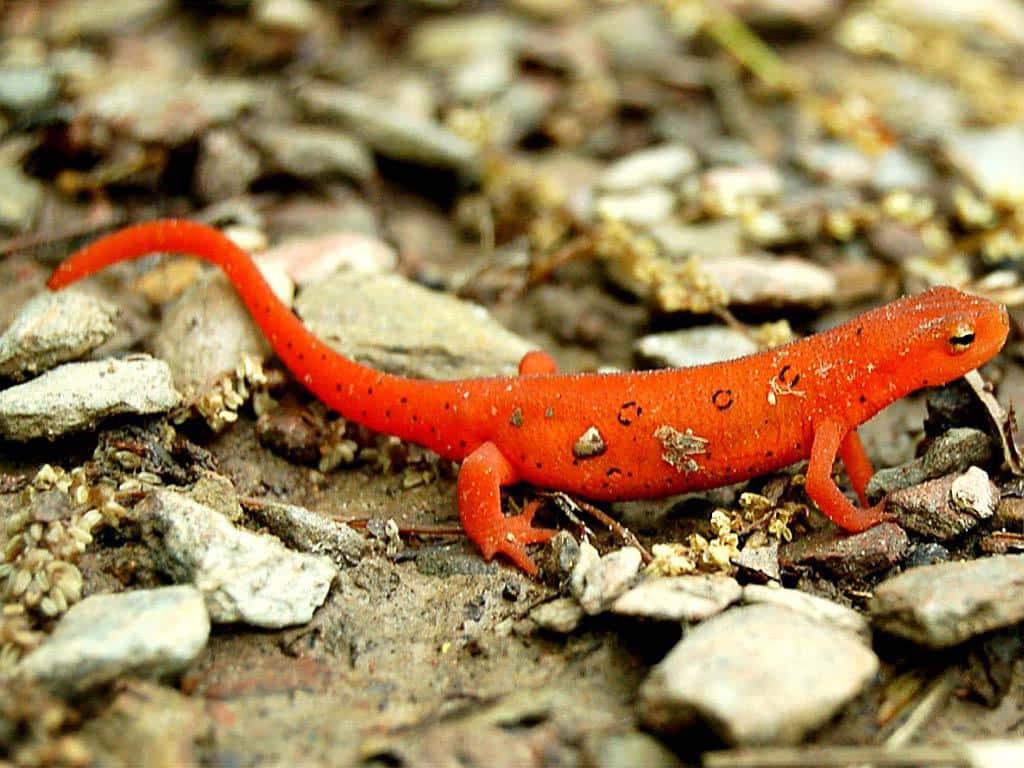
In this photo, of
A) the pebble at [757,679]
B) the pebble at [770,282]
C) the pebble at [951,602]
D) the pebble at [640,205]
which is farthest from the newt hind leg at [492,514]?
the pebble at [640,205]

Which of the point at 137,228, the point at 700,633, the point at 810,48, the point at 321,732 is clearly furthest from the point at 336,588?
the point at 810,48

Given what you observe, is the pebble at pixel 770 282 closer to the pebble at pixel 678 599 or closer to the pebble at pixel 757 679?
the pebble at pixel 678 599

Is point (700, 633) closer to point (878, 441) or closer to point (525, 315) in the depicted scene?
point (878, 441)

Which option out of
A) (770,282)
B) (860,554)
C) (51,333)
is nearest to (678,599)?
(860,554)

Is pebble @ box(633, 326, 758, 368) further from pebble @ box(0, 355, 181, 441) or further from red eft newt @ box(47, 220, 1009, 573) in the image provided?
pebble @ box(0, 355, 181, 441)

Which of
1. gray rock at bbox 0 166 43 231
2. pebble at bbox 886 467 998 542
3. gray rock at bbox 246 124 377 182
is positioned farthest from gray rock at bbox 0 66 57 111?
pebble at bbox 886 467 998 542

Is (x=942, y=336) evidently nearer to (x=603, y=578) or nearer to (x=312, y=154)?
(x=603, y=578)
